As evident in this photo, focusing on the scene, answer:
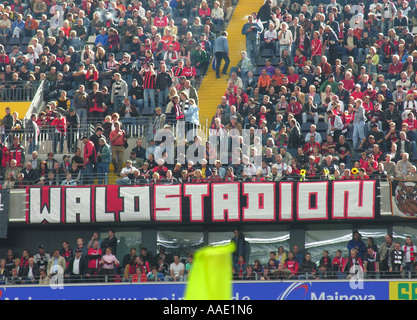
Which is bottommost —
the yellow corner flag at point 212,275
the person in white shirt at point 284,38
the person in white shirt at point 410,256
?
the person in white shirt at point 410,256

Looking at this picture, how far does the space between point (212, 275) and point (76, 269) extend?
16.6m

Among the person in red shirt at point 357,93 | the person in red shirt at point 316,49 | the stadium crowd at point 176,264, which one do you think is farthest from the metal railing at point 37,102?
the person in red shirt at point 357,93

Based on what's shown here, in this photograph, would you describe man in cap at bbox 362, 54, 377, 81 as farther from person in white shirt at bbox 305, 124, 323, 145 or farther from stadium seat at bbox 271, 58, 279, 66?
person in white shirt at bbox 305, 124, 323, 145

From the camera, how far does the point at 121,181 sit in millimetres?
18484

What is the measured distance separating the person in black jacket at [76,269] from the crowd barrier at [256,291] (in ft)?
Result: 1.69

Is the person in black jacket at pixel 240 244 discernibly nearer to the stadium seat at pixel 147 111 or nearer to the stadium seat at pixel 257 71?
the stadium seat at pixel 147 111

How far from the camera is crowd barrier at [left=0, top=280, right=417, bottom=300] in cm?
1644

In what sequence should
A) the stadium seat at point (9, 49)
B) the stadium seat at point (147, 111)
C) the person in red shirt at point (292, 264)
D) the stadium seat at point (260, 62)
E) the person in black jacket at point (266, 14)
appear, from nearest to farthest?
1. the person in red shirt at point (292, 264)
2. the stadium seat at point (147, 111)
3. the stadium seat at point (260, 62)
4. the person in black jacket at point (266, 14)
5. the stadium seat at point (9, 49)

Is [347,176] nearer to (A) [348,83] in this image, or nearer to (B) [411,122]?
(B) [411,122]

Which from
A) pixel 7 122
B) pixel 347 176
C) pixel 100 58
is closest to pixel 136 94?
pixel 100 58

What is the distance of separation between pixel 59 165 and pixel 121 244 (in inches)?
96.9

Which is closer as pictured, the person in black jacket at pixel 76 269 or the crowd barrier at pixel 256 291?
the crowd barrier at pixel 256 291

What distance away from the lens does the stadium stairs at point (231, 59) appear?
72.2 feet

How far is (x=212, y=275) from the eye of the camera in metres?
1.70
